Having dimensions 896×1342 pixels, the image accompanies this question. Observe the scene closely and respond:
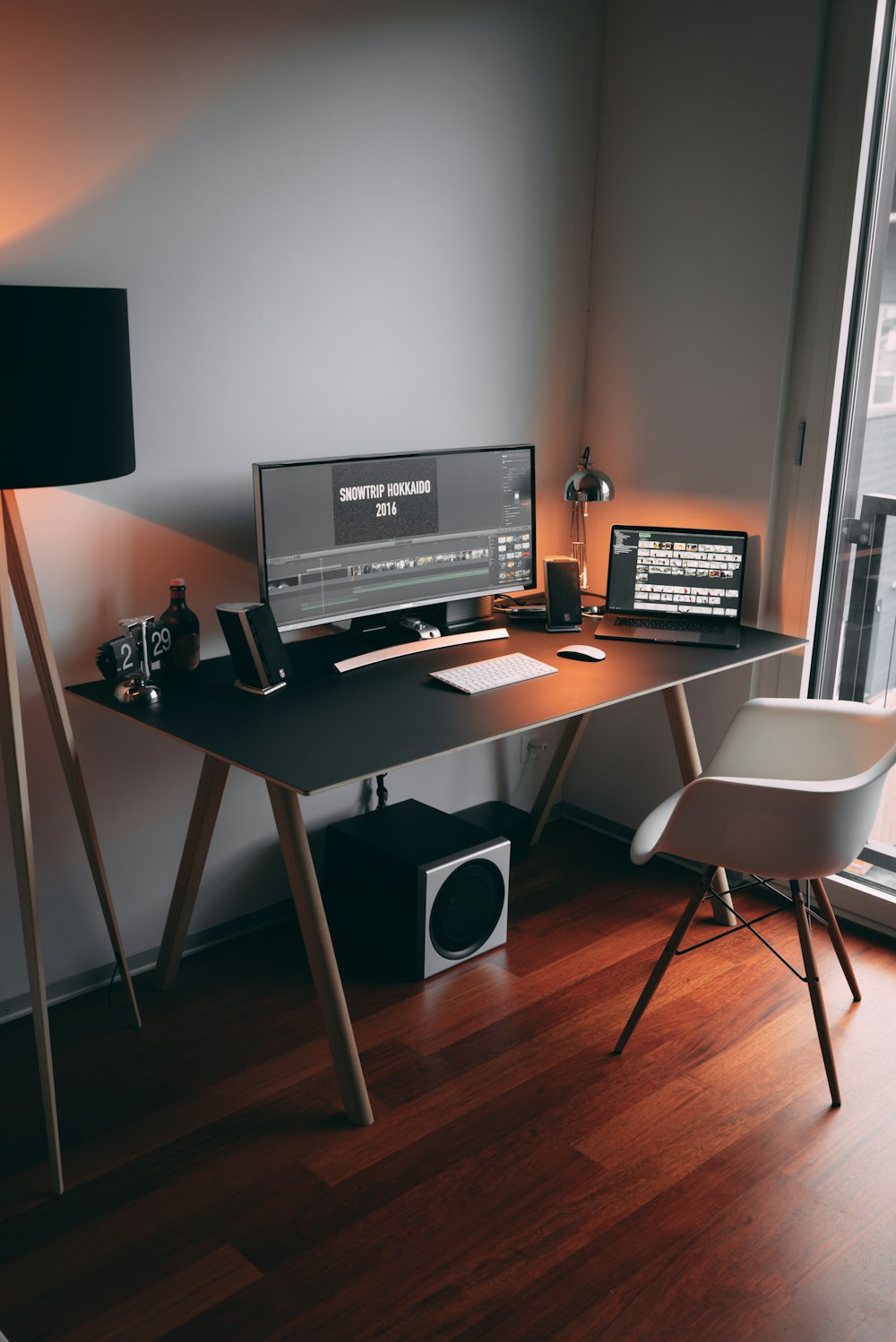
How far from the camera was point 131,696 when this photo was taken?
2.33m

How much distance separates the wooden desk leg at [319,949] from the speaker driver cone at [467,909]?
0.55 m

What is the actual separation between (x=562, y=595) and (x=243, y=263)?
115 cm

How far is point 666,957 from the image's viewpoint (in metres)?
2.36

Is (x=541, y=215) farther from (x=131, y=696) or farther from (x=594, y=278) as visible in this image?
(x=131, y=696)

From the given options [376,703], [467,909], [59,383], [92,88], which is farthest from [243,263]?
[467,909]

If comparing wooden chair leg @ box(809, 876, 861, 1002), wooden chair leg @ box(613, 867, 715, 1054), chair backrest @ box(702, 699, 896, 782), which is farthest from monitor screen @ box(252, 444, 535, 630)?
wooden chair leg @ box(809, 876, 861, 1002)

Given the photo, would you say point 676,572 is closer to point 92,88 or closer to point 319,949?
point 319,949

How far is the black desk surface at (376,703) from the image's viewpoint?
83.0 inches

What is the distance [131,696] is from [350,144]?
143 cm

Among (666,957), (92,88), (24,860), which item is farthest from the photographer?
(666,957)

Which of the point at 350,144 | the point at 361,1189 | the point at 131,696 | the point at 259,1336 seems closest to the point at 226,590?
the point at 131,696

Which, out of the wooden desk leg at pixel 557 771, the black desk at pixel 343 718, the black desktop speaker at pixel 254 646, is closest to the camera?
the black desk at pixel 343 718

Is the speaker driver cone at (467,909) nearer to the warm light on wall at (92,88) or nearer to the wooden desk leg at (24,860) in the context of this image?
the wooden desk leg at (24,860)

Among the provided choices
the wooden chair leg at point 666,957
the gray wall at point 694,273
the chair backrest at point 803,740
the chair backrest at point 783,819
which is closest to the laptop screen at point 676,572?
the gray wall at point 694,273
